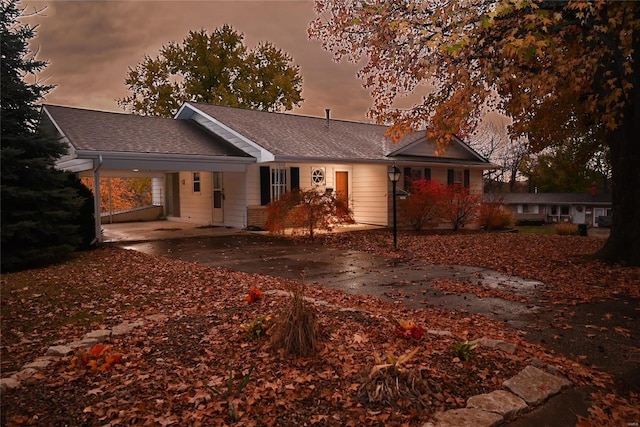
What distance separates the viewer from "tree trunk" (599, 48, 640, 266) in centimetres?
869

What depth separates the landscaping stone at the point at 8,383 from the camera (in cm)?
333

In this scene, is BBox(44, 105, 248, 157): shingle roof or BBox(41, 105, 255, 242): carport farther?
BBox(44, 105, 248, 157): shingle roof

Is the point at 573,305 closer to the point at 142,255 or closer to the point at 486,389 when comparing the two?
the point at 486,389

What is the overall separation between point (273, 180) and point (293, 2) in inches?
296

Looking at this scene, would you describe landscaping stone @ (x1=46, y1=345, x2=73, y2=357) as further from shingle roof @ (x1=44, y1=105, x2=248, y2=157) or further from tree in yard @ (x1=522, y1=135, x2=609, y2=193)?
tree in yard @ (x1=522, y1=135, x2=609, y2=193)

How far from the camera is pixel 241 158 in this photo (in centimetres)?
1573

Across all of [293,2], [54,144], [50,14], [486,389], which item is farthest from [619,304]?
[50,14]

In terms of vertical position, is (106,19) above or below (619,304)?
above

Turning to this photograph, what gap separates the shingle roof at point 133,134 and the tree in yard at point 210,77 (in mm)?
13986

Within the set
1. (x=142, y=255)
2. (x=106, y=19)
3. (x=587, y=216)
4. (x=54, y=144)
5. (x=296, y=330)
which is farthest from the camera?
(x=587, y=216)

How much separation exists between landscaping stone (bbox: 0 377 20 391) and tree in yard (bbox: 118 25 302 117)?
29090 mm

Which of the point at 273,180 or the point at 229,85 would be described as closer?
the point at 273,180

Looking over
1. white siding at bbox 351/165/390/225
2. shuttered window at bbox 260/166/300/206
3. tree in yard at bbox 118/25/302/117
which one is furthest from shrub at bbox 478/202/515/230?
tree in yard at bbox 118/25/302/117

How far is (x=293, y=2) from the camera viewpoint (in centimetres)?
1113
